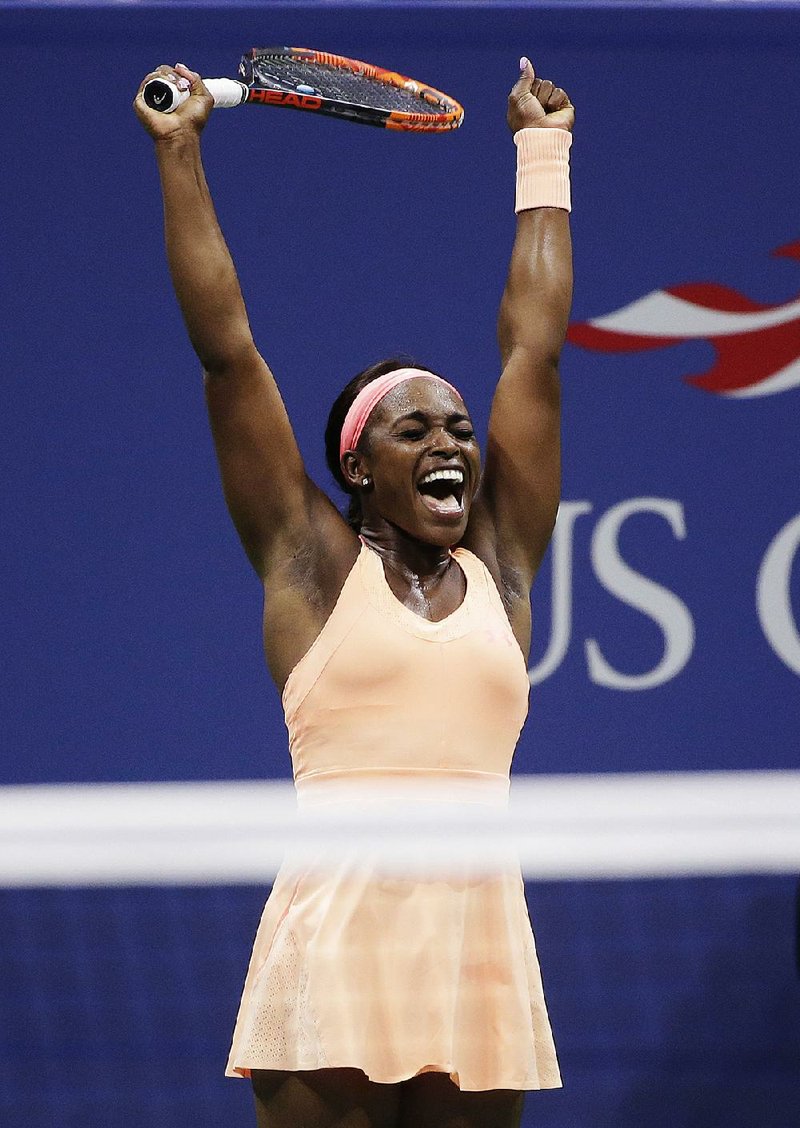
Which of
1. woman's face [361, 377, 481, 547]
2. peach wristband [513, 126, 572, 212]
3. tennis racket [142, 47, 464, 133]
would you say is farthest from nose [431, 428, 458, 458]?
tennis racket [142, 47, 464, 133]

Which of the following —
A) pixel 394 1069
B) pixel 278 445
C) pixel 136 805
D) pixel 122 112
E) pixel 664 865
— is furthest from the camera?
pixel 122 112

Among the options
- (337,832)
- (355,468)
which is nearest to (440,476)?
(355,468)

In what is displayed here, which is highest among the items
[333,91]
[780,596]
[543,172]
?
[333,91]

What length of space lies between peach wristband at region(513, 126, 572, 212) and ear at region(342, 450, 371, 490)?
19.3 inches

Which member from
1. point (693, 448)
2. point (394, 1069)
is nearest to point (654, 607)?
point (693, 448)

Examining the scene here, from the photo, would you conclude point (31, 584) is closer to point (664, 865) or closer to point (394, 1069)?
point (664, 865)

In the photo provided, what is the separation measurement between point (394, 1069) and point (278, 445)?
824 mm

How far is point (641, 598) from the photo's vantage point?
154 inches

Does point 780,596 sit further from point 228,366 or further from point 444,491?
point 228,366

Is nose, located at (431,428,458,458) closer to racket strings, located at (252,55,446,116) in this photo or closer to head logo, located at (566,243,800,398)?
racket strings, located at (252,55,446,116)

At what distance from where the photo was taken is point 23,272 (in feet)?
12.8

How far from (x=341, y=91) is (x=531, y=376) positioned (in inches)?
24.4

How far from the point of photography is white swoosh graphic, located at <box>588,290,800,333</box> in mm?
3934

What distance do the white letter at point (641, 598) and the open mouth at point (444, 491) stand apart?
151 centimetres
